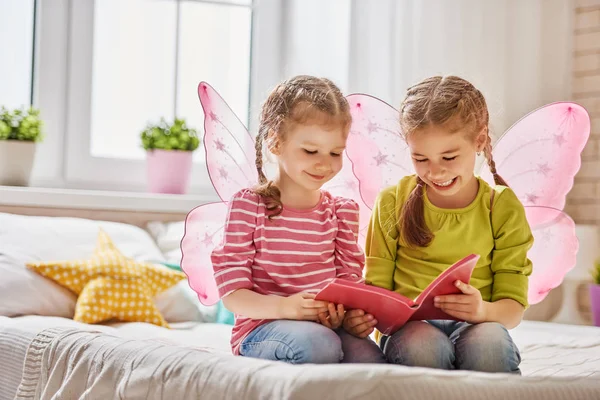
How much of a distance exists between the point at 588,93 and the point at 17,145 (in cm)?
202

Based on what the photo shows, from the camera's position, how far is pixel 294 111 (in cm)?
142

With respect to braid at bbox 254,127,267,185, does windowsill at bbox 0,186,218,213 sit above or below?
below

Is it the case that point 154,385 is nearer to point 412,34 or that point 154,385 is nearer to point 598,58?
point 412,34

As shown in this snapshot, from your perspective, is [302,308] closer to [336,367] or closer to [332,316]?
[332,316]

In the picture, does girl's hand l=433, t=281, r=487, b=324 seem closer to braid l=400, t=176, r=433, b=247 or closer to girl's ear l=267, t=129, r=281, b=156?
braid l=400, t=176, r=433, b=247

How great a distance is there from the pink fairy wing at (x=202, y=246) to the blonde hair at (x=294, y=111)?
0.24m

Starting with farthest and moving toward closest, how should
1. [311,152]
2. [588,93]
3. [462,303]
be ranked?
[588,93] → [311,152] → [462,303]

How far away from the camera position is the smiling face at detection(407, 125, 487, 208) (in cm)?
139

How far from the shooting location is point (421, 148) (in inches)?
55.3

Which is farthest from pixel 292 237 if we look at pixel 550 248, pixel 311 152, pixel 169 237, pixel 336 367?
pixel 169 237

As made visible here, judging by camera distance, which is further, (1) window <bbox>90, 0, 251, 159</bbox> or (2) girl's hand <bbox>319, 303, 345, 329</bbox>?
(1) window <bbox>90, 0, 251, 159</bbox>

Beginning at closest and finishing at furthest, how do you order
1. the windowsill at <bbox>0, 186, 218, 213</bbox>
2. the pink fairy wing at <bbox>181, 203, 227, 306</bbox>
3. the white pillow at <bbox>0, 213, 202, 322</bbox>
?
the pink fairy wing at <bbox>181, 203, 227, 306</bbox>
the white pillow at <bbox>0, 213, 202, 322</bbox>
the windowsill at <bbox>0, 186, 218, 213</bbox>

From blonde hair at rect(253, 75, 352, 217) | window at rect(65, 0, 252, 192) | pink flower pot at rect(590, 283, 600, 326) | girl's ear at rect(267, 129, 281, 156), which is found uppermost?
window at rect(65, 0, 252, 192)

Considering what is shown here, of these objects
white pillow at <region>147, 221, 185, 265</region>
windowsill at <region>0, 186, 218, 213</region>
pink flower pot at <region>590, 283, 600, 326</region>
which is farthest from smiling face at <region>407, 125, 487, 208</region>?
pink flower pot at <region>590, 283, 600, 326</region>
